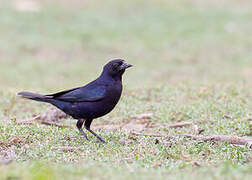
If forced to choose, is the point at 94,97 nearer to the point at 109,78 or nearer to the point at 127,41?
the point at 109,78

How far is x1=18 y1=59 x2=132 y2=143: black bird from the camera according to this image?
6812mm

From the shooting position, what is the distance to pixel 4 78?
14.7m

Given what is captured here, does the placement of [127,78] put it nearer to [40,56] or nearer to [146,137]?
[40,56]

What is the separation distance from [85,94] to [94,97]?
0.74 feet

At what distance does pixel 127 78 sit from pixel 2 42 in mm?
5901

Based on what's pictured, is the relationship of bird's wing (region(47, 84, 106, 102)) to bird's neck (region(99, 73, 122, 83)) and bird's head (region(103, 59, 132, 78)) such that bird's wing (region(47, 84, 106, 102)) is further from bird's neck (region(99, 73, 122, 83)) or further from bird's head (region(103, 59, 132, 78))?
bird's head (region(103, 59, 132, 78))

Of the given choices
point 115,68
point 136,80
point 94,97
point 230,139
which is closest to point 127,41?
point 136,80

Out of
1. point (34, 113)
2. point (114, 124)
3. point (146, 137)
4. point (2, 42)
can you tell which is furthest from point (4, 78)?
point (146, 137)

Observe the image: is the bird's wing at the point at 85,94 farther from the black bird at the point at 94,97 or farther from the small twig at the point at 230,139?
the small twig at the point at 230,139

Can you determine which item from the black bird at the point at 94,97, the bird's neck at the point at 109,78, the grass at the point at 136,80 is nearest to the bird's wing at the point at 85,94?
the black bird at the point at 94,97

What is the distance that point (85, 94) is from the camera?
698cm

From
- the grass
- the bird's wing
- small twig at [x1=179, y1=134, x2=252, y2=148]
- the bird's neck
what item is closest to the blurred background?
the grass

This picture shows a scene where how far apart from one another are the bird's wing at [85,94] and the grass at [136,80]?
0.54 meters

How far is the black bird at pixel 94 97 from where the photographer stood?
6812mm
